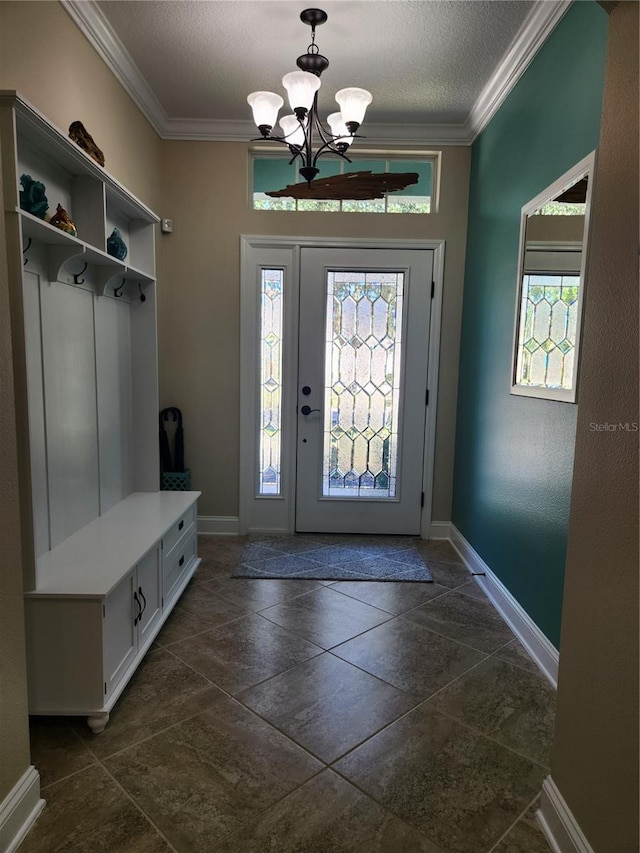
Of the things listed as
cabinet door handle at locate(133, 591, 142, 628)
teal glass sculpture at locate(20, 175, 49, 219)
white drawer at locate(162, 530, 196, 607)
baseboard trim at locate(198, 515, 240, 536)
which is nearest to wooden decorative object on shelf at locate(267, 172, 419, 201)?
teal glass sculpture at locate(20, 175, 49, 219)

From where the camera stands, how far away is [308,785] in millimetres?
1723

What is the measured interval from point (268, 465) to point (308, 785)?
8.54 ft

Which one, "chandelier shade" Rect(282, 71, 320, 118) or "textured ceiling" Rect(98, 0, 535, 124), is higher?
"textured ceiling" Rect(98, 0, 535, 124)

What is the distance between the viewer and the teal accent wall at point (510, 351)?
227 cm

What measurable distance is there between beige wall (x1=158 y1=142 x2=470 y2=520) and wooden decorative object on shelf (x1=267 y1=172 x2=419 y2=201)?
3.09 feet

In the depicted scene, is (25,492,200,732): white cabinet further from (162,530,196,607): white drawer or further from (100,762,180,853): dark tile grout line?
(100,762,180,853): dark tile grout line

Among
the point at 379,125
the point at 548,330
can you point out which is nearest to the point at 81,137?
the point at 379,125

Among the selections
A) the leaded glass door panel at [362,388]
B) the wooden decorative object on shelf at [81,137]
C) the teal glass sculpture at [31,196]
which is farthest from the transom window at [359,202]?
the teal glass sculpture at [31,196]

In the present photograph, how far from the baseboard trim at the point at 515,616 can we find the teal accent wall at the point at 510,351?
5 cm

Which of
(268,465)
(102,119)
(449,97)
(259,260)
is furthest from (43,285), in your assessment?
(449,97)

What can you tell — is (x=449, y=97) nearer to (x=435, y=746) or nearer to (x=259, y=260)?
(x=259, y=260)

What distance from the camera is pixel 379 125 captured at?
3738 millimetres

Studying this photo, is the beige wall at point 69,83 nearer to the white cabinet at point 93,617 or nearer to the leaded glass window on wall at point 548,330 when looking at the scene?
the white cabinet at point 93,617

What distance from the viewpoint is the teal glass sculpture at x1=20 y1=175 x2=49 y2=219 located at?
1888 mm
